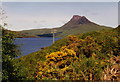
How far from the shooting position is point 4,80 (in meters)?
9.72

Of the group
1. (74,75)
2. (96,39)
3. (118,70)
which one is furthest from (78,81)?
(96,39)

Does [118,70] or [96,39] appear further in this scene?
[96,39]

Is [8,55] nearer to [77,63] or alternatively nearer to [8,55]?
[8,55]

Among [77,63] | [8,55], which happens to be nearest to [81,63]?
[77,63]

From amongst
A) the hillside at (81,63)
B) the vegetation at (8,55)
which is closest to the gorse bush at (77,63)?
the hillside at (81,63)

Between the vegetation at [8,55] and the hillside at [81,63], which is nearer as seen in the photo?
the vegetation at [8,55]

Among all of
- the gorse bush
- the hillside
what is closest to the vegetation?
the hillside

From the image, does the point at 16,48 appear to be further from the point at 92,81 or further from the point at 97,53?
the point at 97,53

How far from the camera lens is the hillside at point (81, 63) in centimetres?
1083

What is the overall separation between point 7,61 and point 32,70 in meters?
3.34

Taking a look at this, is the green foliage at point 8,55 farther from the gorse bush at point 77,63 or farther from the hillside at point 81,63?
the gorse bush at point 77,63

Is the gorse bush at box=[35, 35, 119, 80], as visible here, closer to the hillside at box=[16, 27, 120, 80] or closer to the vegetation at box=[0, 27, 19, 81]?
the hillside at box=[16, 27, 120, 80]

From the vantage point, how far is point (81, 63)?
11609mm

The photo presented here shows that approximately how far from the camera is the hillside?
10.8 m
